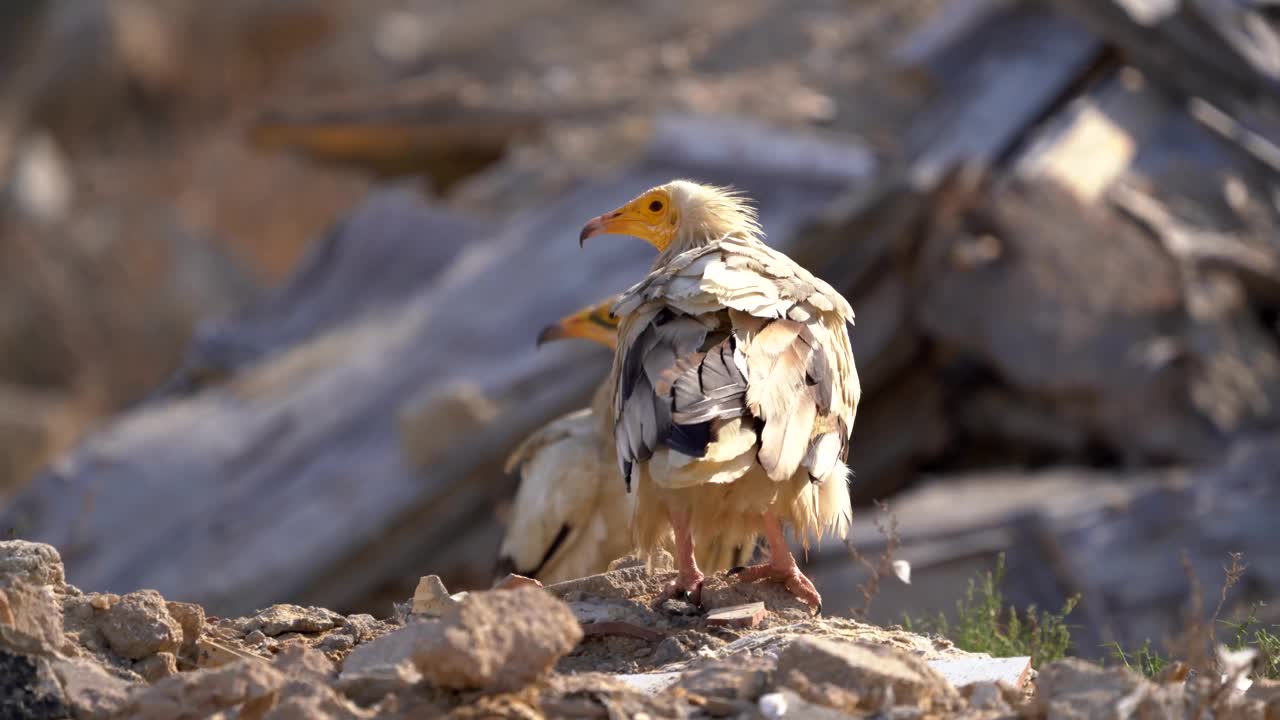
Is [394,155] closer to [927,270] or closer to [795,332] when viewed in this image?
[927,270]

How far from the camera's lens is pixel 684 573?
418 centimetres

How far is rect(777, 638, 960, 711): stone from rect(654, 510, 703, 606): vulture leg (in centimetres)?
82

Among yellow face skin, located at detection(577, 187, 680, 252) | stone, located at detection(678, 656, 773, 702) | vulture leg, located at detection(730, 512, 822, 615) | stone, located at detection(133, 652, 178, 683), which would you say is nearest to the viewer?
stone, located at detection(678, 656, 773, 702)

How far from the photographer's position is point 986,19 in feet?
35.9

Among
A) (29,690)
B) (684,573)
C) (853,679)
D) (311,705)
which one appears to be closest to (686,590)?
(684,573)

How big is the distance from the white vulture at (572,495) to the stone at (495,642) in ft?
7.22

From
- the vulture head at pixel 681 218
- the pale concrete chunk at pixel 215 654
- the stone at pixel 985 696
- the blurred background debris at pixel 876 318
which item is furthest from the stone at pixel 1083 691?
the blurred background debris at pixel 876 318

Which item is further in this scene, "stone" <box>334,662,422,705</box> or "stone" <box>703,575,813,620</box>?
"stone" <box>703,575,813,620</box>

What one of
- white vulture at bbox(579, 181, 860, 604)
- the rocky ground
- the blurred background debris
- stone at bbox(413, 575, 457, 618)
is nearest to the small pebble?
the rocky ground

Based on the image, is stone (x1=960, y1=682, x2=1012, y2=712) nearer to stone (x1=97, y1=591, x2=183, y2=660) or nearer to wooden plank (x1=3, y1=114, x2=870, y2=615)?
stone (x1=97, y1=591, x2=183, y2=660)

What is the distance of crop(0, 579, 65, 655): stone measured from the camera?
328 centimetres

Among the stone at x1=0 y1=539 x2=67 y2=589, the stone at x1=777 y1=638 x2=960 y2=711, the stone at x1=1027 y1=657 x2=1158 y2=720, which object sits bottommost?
the stone at x1=1027 y1=657 x2=1158 y2=720

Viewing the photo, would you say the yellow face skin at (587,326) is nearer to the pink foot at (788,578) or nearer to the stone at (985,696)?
the pink foot at (788,578)

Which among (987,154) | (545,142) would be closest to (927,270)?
(987,154)
